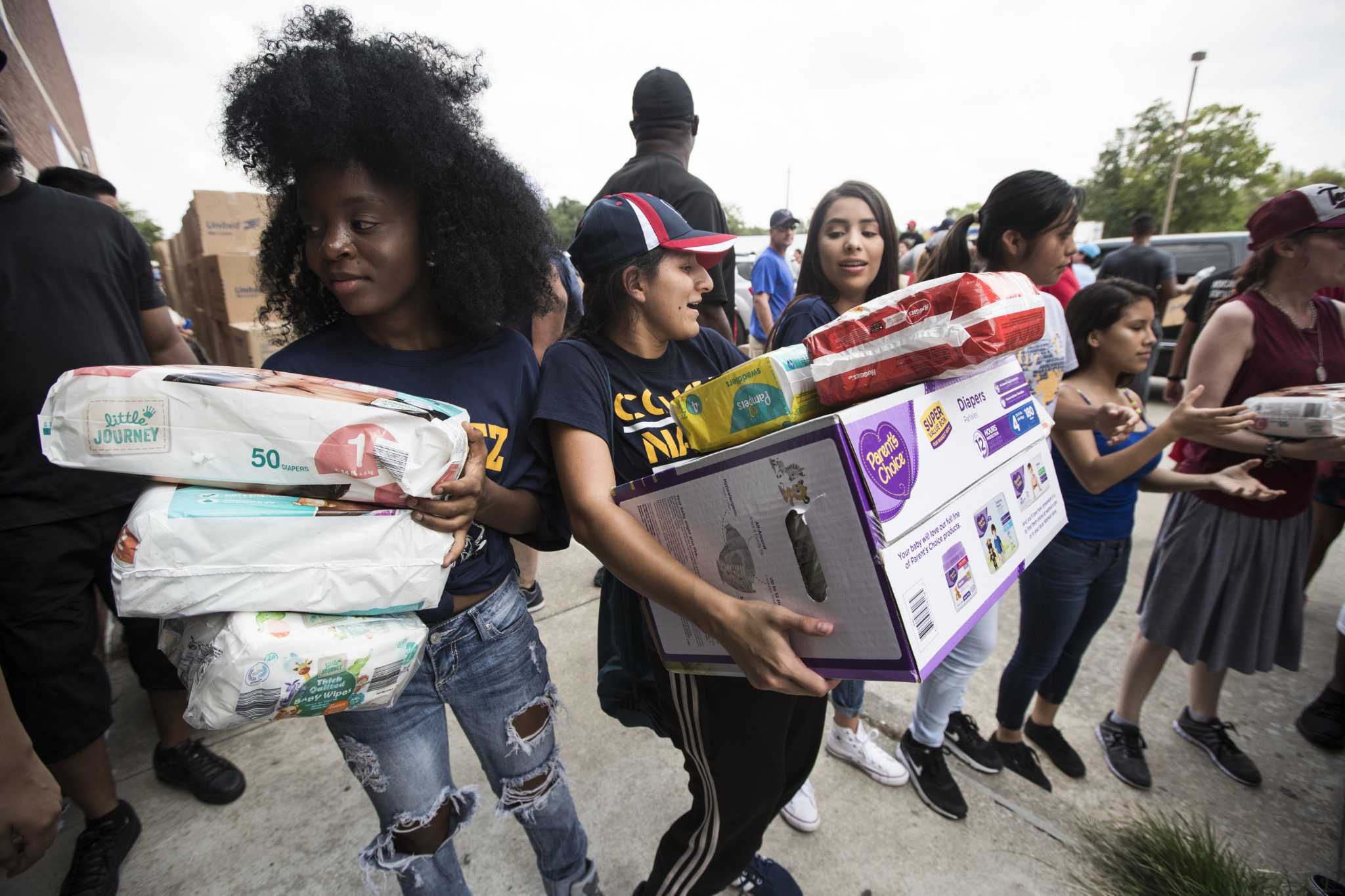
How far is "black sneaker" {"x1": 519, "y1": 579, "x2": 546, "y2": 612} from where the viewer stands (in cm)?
Result: 320

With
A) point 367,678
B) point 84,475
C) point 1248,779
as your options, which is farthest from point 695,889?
point 1248,779

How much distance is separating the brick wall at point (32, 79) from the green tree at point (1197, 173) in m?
27.8

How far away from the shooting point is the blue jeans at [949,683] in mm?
1977

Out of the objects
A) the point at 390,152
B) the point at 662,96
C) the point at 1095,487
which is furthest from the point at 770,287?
the point at 390,152

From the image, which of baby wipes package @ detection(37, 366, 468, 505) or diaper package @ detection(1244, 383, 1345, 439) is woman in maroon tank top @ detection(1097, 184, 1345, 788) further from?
baby wipes package @ detection(37, 366, 468, 505)

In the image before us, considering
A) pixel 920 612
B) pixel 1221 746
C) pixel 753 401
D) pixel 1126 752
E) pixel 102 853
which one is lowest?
pixel 1221 746

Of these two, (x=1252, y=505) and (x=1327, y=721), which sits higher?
(x=1252, y=505)

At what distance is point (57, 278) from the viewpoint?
1.63 m

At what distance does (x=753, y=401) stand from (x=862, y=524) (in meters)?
0.28

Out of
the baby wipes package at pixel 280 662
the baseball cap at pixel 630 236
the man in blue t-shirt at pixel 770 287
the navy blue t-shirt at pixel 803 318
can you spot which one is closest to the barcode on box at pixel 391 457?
the baby wipes package at pixel 280 662

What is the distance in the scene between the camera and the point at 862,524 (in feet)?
2.70

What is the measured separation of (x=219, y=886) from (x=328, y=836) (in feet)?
0.93

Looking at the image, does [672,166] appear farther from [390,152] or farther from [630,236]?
[390,152]

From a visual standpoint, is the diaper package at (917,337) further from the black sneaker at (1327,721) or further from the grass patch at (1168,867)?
the black sneaker at (1327,721)
